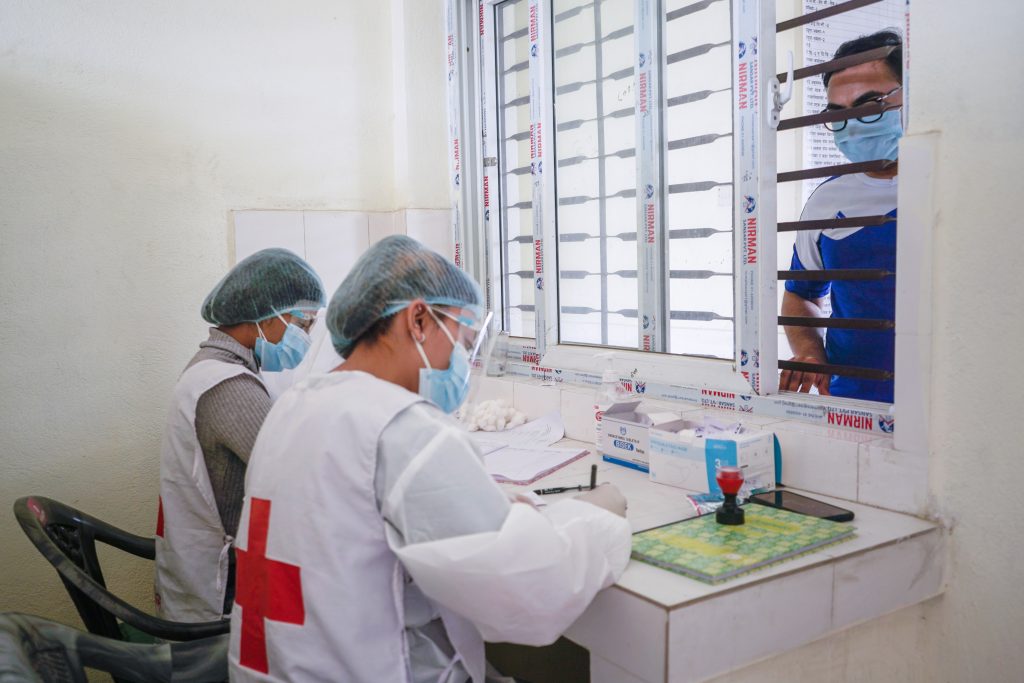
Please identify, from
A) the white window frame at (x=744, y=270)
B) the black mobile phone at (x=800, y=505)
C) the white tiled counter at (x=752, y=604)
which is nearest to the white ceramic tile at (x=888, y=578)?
the white tiled counter at (x=752, y=604)

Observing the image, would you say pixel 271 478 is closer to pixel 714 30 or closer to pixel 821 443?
pixel 821 443

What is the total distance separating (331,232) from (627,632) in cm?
209

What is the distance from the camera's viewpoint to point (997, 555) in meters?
1.42

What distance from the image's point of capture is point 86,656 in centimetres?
126

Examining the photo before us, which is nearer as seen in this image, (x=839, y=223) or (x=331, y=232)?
(x=839, y=223)

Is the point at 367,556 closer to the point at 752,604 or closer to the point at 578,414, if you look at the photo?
the point at 752,604

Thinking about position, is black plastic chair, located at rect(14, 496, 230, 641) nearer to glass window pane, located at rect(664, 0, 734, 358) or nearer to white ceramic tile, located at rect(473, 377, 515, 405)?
white ceramic tile, located at rect(473, 377, 515, 405)

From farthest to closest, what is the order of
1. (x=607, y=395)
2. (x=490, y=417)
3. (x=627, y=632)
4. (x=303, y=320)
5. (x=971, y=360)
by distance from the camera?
(x=490, y=417)
(x=607, y=395)
(x=303, y=320)
(x=971, y=360)
(x=627, y=632)

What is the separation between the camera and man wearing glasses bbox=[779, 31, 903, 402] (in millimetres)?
2078

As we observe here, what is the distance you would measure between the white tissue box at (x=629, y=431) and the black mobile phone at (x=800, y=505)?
344 mm

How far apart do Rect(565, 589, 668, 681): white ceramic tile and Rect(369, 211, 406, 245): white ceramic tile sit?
199cm

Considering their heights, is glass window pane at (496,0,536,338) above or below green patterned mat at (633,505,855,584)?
above

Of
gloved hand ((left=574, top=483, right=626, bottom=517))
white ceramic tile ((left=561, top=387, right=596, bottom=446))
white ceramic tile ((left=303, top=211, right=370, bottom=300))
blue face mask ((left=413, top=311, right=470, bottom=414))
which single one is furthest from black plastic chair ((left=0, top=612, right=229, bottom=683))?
white ceramic tile ((left=303, top=211, right=370, bottom=300))

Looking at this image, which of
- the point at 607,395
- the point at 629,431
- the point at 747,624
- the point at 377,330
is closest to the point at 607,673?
the point at 747,624
